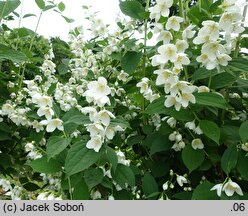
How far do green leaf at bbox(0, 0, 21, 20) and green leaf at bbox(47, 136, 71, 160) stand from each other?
976 millimetres

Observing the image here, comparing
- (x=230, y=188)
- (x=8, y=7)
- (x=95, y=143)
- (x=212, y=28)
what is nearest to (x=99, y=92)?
(x=95, y=143)

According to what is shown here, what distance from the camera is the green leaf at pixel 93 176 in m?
1.54

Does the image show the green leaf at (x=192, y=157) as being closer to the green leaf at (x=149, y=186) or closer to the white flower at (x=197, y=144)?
the white flower at (x=197, y=144)

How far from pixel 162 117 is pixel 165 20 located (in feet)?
1.90

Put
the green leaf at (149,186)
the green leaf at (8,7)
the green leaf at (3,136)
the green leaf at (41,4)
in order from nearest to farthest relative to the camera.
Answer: the green leaf at (149,186)
the green leaf at (8,7)
the green leaf at (3,136)
the green leaf at (41,4)

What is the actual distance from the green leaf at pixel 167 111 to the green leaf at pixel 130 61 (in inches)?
17.9

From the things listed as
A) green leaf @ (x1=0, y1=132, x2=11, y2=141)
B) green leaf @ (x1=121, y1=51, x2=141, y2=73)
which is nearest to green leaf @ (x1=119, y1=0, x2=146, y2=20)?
green leaf @ (x1=121, y1=51, x2=141, y2=73)

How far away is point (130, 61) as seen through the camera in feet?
6.97

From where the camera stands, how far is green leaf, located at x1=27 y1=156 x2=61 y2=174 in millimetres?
1632

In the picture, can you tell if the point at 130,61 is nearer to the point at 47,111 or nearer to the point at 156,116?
the point at 156,116

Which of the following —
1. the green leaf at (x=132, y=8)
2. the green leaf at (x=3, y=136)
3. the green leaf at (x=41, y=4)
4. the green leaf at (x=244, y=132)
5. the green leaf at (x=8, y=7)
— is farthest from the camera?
the green leaf at (x=41, y=4)

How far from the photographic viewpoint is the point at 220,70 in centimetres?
167

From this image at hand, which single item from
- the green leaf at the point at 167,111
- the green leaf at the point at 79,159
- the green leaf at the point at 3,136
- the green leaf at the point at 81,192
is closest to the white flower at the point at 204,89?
the green leaf at the point at 167,111

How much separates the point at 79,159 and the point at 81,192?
167 mm
